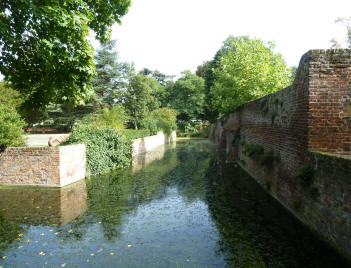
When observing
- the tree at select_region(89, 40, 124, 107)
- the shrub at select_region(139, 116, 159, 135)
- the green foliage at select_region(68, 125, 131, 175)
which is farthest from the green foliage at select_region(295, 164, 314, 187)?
the tree at select_region(89, 40, 124, 107)

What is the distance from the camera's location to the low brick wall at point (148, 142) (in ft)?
72.4

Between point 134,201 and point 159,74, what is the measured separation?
2535 inches

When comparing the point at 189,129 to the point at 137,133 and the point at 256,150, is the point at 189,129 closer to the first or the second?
the point at 137,133

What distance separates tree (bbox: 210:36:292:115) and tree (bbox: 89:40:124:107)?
58.9 ft

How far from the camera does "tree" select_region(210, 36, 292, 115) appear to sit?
1906cm

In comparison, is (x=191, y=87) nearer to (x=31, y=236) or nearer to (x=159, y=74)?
(x=159, y=74)

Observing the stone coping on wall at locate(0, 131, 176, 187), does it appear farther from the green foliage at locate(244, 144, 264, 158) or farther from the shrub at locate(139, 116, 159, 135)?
the shrub at locate(139, 116, 159, 135)

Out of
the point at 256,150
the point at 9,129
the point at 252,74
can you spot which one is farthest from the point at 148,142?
the point at 9,129

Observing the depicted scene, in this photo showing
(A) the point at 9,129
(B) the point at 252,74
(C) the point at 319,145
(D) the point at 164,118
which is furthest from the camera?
(D) the point at 164,118

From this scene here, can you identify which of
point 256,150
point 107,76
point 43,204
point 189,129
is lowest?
point 43,204

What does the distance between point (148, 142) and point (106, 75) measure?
13986 mm

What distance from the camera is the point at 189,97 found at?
172ft

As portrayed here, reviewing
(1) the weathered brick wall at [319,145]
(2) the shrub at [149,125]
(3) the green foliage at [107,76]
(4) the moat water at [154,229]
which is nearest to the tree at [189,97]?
(3) the green foliage at [107,76]

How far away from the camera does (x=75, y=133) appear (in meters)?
13.4
